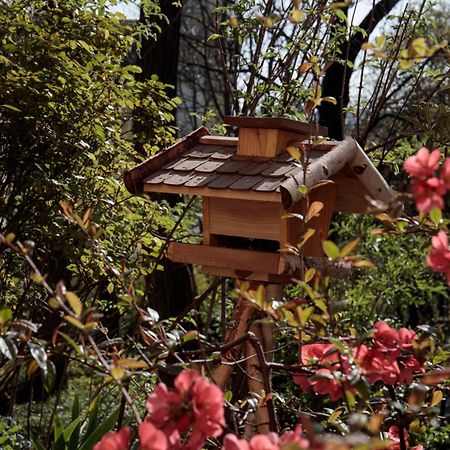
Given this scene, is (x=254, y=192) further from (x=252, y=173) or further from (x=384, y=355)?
(x=384, y=355)

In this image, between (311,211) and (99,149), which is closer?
(311,211)

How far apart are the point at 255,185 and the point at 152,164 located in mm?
495

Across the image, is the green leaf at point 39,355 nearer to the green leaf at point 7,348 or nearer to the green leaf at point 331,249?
the green leaf at point 7,348

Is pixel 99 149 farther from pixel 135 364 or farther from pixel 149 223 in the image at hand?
pixel 135 364

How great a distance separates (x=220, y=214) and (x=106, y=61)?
Answer: 1.21m

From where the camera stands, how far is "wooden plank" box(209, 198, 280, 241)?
3.04 meters

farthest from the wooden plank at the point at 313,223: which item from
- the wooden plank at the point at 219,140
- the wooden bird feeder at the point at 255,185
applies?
the wooden plank at the point at 219,140

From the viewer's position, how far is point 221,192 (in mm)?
2961

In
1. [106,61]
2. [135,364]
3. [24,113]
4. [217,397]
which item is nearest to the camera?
[217,397]

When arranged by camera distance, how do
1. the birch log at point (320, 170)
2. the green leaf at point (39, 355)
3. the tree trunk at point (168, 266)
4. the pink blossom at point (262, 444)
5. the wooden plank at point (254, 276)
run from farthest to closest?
the tree trunk at point (168, 266), the wooden plank at point (254, 276), the birch log at point (320, 170), the green leaf at point (39, 355), the pink blossom at point (262, 444)

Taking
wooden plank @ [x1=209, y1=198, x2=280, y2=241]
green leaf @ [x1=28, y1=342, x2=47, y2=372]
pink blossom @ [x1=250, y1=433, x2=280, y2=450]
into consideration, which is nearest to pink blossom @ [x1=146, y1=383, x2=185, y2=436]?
pink blossom @ [x1=250, y1=433, x2=280, y2=450]

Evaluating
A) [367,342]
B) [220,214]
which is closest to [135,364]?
[367,342]

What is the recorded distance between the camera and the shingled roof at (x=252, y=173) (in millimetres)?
2855

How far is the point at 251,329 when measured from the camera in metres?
3.09
